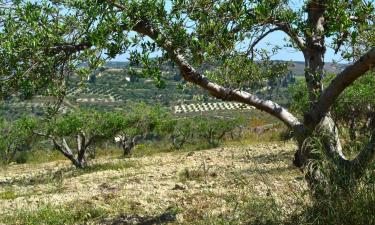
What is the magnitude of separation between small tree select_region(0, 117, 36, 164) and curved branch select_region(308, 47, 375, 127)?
1873cm

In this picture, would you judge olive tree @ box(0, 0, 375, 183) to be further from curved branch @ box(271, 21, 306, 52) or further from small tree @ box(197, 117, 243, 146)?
small tree @ box(197, 117, 243, 146)

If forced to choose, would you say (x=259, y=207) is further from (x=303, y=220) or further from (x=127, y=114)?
(x=127, y=114)

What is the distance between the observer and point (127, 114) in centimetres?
2955

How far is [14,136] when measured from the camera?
28.5 meters

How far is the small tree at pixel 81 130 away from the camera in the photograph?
2208 cm

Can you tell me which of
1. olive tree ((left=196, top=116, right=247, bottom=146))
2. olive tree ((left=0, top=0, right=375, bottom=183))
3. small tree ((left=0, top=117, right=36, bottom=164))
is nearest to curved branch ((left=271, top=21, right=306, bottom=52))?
olive tree ((left=0, top=0, right=375, bottom=183))

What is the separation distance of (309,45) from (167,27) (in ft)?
7.61

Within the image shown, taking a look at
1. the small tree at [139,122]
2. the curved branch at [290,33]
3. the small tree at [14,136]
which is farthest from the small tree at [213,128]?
the curved branch at [290,33]

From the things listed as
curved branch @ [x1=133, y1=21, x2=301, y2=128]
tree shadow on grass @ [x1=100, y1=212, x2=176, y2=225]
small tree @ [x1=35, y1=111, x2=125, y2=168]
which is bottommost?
tree shadow on grass @ [x1=100, y1=212, x2=176, y2=225]

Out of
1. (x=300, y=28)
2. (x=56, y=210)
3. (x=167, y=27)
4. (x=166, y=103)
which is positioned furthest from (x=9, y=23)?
(x=166, y=103)

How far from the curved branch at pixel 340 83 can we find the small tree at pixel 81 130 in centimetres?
1521

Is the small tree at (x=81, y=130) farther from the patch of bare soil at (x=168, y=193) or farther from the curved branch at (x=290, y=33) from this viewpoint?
the curved branch at (x=290, y=33)

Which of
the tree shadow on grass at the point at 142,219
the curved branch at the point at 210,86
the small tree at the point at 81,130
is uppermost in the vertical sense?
the curved branch at the point at 210,86

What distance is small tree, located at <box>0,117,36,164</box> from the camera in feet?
78.4
